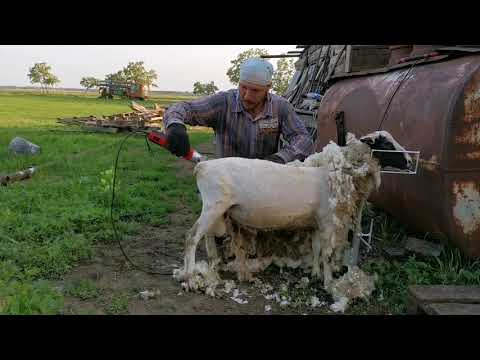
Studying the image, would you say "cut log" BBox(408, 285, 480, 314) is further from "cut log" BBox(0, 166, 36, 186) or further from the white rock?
"cut log" BBox(0, 166, 36, 186)

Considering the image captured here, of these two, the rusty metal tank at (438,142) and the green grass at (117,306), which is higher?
the rusty metal tank at (438,142)

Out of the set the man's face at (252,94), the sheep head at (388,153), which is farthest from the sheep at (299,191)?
the man's face at (252,94)

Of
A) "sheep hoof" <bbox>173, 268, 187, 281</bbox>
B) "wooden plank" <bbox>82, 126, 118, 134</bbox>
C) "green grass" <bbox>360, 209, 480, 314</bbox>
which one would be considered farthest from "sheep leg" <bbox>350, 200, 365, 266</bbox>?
"wooden plank" <bbox>82, 126, 118, 134</bbox>

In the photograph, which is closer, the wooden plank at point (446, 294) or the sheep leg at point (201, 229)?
the wooden plank at point (446, 294)

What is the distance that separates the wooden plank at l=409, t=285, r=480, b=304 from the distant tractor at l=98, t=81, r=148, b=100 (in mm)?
42639


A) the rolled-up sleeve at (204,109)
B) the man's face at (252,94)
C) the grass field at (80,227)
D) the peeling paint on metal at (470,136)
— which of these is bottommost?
the grass field at (80,227)

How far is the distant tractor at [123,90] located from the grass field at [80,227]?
118 ft

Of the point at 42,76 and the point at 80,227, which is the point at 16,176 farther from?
the point at 42,76

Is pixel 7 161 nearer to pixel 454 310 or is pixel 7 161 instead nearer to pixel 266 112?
pixel 266 112

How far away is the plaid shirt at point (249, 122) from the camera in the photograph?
4227mm

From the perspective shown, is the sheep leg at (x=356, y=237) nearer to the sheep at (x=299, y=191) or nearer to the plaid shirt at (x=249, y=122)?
the sheep at (x=299, y=191)

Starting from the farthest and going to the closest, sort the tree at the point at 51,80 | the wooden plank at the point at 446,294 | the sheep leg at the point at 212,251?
the tree at the point at 51,80
the sheep leg at the point at 212,251
the wooden plank at the point at 446,294

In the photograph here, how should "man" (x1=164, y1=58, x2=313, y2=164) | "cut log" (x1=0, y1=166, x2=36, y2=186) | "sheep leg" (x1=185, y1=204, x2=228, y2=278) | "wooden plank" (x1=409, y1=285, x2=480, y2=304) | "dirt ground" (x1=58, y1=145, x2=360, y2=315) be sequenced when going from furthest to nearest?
"cut log" (x1=0, y1=166, x2=36, y2=186) → "man" (x1=164, y1=58, x2=313, y2=164) → "sheep leg" (x1=185, y1=204, x2=228, y2=278) → "dirt ground" (x1=58, y1=145, x2=360, y2=315) → "wooden plank" (x1=409, y1=285, x2=480, y2=304)

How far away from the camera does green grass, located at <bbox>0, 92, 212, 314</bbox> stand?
350 cm
